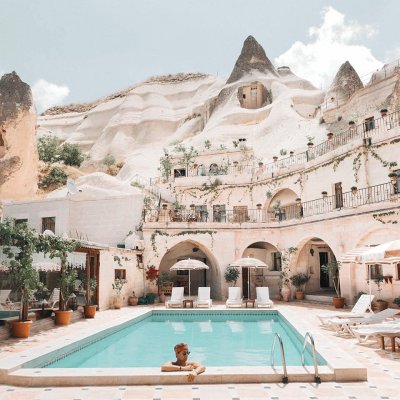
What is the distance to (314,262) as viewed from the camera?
2378 cm

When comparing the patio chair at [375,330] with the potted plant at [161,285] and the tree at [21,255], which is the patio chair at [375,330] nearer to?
the tree at [21,255]

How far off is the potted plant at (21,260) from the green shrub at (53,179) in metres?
34.0

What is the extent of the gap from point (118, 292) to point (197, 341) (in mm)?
7109

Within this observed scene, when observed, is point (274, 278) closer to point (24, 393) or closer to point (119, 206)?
point (119, 206)

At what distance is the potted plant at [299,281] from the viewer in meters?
21.0

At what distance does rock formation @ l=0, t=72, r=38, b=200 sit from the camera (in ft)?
18.7

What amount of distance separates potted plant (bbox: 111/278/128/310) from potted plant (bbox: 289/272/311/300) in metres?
8.78

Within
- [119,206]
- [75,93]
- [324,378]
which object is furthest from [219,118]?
[75,93]

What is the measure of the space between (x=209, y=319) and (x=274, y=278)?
333 inches

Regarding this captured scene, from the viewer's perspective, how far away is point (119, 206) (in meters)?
23.4

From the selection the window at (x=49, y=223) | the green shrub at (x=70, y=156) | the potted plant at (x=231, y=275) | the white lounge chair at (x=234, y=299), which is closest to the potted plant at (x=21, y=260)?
the white lounge chair at (x=234, y=299)

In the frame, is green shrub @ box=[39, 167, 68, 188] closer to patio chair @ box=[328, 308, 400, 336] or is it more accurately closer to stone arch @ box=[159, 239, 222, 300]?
stone arch @ box=[159, 239, 222, 300]

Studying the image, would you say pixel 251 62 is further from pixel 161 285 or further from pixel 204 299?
pixel 204 299

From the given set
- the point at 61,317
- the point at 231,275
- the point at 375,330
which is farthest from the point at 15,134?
the point at 231,275
